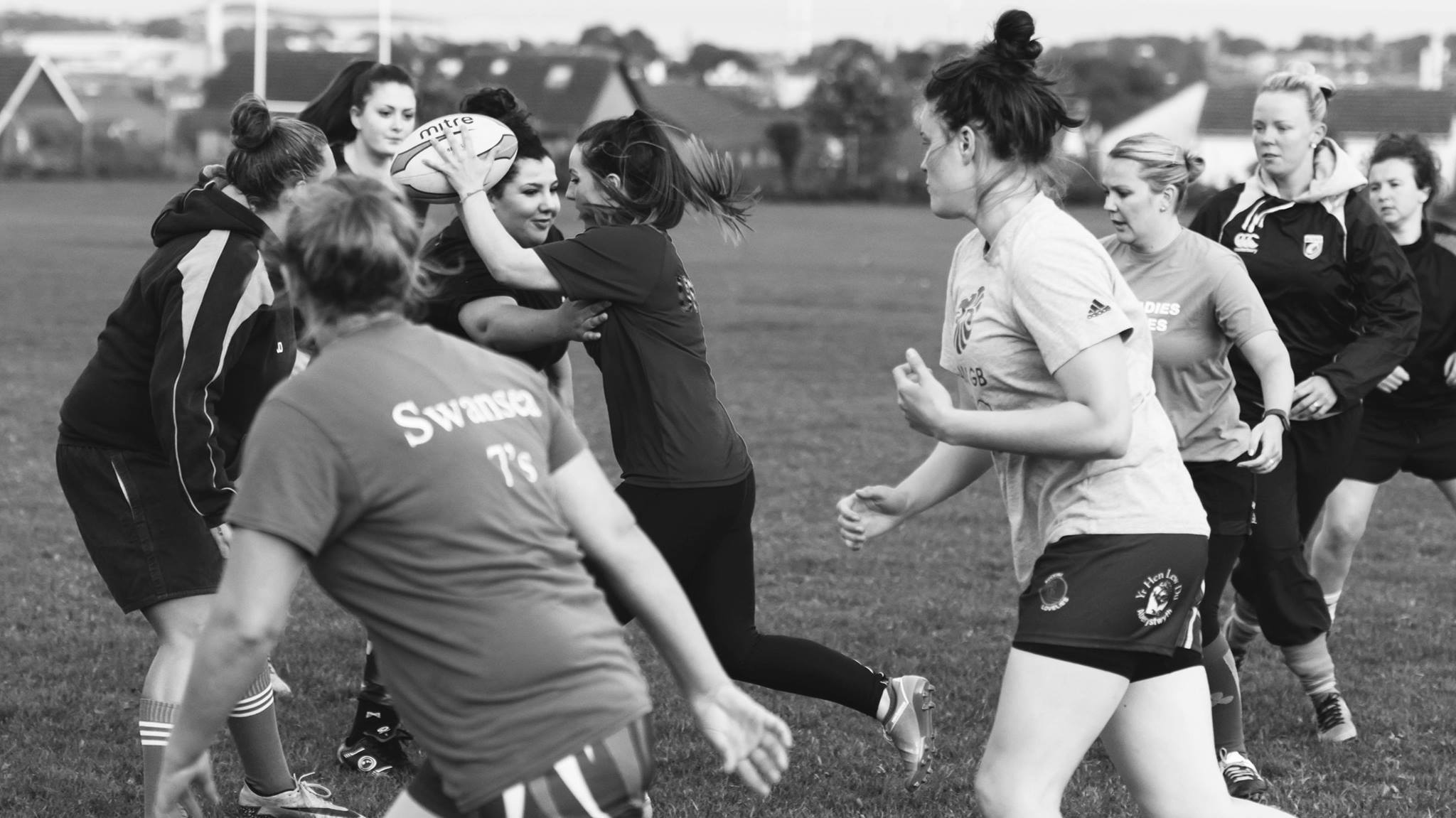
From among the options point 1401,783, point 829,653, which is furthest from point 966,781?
point 1401,783

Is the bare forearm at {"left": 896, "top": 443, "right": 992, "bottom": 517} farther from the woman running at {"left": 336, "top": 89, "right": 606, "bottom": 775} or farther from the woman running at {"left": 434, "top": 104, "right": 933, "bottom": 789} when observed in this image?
the woman running at {"left": 336, "top": 89, "right": 606, "bottom": 775}

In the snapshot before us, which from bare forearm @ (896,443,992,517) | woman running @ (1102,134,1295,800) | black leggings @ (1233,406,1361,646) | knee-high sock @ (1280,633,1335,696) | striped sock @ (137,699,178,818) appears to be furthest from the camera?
knee-high sock @ (1280,633,1335,696)

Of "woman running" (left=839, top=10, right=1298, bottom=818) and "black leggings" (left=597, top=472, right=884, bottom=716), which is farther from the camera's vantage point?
"black leggings" (left=597, top=472, right=884, bottom=716)

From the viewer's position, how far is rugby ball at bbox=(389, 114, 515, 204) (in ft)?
16.0

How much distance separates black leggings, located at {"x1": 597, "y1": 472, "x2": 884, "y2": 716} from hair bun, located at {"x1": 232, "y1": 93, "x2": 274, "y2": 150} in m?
1.46

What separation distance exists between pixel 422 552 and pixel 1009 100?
1.74 meters

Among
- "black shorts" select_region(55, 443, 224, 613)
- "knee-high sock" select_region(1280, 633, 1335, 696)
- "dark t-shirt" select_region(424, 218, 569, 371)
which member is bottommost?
"knee-high sock" select_region(1280, 633, 1335, 696)

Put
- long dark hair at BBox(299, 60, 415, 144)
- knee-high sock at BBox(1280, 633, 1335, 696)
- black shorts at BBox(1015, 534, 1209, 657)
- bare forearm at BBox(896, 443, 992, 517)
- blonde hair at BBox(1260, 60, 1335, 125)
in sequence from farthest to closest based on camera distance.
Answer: long dark hair at BBox(299, 60, 415, 144) < knee-high sock at BBox(1280, 633, 1335, 696) < blonde hair at BBox(1260, 60, 1335, 125) < bare forearm at BBox(896, 443, 992, 517) < black shorts at BBox(1015, 534, 1209, 657)

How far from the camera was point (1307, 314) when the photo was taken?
5750 millimetres

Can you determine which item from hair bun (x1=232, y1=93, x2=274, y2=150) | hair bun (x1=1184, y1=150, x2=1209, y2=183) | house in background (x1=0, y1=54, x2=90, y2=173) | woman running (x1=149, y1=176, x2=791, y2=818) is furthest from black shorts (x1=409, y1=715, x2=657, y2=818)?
house in background (x1=0, y1=54, x2=90, y2=173)

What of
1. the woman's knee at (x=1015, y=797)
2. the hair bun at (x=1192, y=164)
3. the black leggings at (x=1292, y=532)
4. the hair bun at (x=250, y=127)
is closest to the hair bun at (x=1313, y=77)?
the hair bun at (x=1192, y=164)

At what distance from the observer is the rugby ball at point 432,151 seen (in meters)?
4.88

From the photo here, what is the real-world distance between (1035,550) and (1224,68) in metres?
151

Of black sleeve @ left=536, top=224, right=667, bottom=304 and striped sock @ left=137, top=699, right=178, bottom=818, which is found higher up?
black sleeve @ left=536, top=224, right=667, bottom=304
